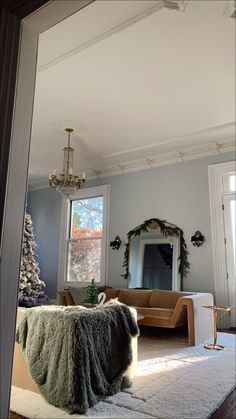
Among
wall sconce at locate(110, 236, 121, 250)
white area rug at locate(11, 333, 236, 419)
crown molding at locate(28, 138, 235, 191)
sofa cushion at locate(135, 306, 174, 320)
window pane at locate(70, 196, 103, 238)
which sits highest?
crown molding at locate(28, 138, 235, 191)

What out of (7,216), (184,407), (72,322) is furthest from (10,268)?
(184,407)

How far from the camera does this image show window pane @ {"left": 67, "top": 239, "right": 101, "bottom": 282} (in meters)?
6.91

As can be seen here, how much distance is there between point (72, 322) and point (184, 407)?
1.00m

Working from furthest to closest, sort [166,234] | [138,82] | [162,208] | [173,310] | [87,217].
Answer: [87,217]
[162,208]
[166,234]
[173,310]
[138,82]

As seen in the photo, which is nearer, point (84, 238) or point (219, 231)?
point (219, 231)

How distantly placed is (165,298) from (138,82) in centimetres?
338

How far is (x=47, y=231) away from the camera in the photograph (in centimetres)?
783

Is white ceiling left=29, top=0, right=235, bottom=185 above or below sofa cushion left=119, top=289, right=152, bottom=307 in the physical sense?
above

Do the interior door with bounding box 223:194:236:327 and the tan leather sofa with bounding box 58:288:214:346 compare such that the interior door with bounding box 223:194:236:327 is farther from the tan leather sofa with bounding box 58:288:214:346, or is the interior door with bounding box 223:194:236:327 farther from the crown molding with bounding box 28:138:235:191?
the crown molding with bounding box 28:138:235:191

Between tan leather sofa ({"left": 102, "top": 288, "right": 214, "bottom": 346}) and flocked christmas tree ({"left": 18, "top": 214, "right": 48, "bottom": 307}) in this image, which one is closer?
tan leather sofa ({"left": 102, "top": 288, "right": 214, "bottom": 346})

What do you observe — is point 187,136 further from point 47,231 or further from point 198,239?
point 47,231

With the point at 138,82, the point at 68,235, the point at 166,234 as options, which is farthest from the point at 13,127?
the point at 68,235

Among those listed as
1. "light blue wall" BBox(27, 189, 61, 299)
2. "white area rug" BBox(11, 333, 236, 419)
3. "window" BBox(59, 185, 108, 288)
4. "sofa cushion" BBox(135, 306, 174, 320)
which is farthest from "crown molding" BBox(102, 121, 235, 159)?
"white area rug" BBox(11, 333, 236, 419)

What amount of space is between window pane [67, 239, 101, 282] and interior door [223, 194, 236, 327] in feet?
9.32
